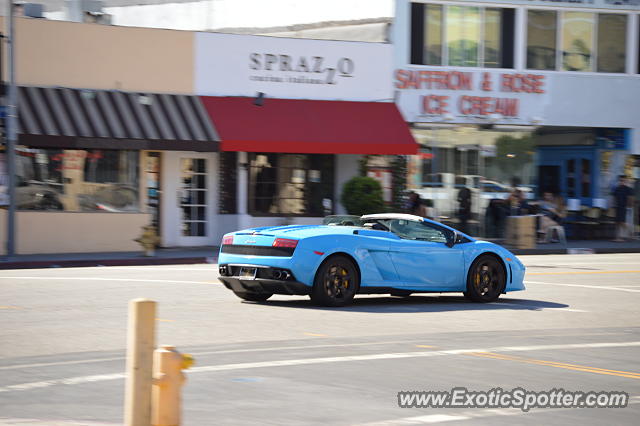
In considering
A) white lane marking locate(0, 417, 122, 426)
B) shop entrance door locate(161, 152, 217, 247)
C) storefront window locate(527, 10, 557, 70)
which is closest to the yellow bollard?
white lane marking locate(0, 417, 122, 426)

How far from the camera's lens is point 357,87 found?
94.5 feet

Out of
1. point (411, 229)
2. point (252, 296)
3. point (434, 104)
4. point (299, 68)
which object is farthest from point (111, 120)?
point (411, 229)

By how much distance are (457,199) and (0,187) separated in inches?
535

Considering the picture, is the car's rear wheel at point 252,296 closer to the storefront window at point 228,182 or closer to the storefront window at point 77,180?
the storefront window at point 77,180

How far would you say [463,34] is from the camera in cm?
3062

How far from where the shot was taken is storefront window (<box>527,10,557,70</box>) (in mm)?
31250

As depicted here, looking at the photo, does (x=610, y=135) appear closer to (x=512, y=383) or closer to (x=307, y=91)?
(x=307, y=91)

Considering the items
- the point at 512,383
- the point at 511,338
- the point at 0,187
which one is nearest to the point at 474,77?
the point at 0,187

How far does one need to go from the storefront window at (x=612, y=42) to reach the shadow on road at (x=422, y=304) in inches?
756

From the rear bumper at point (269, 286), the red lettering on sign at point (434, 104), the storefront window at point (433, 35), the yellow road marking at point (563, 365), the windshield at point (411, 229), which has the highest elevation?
the storefront window at point (433, 35)

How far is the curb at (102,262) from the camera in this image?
20.9 meters

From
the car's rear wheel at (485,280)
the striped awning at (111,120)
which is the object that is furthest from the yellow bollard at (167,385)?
the striped awning at (111,120)

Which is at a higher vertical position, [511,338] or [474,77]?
[474,77]

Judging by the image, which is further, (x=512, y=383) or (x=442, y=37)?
(x=442, y=37)
